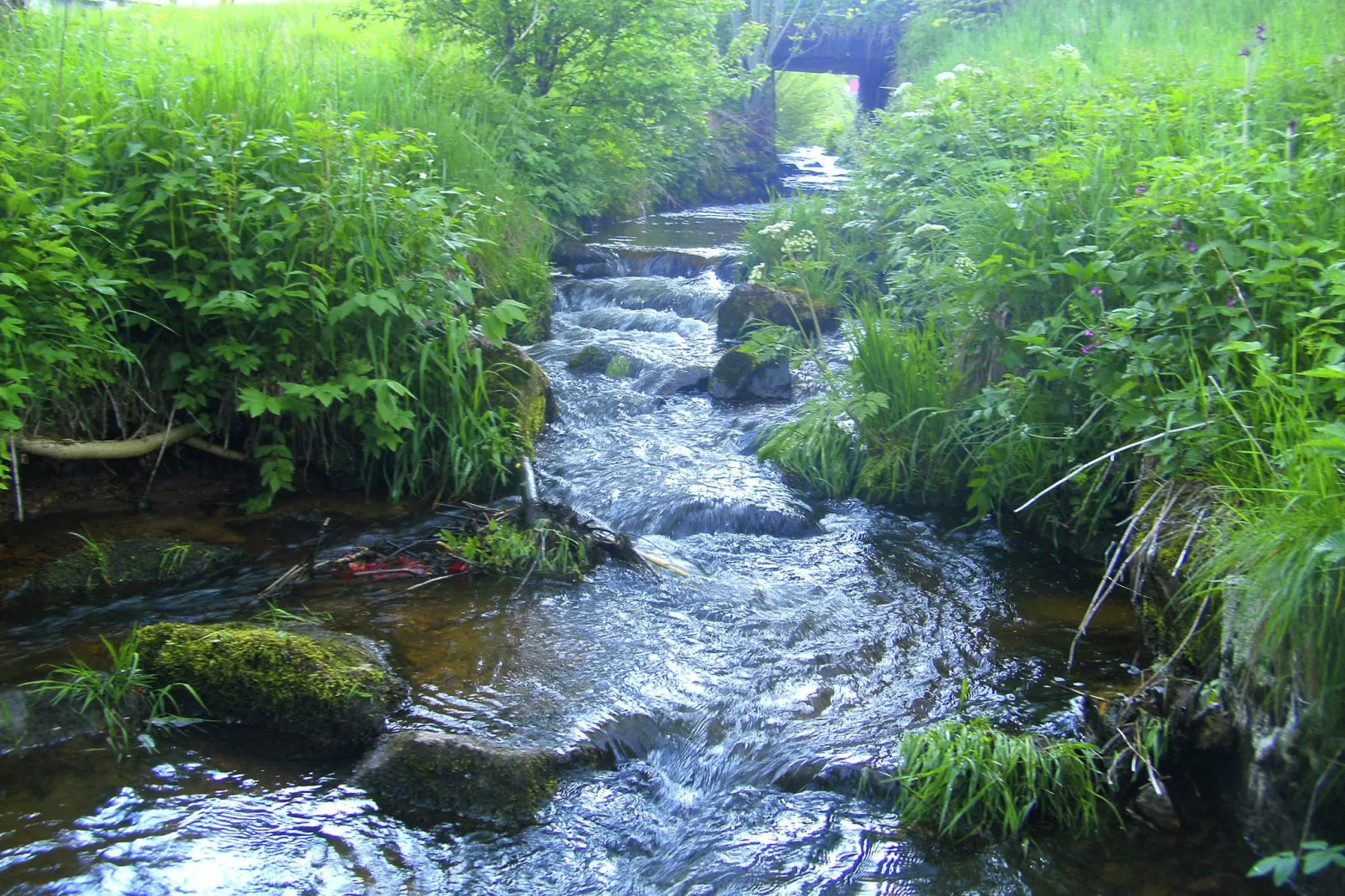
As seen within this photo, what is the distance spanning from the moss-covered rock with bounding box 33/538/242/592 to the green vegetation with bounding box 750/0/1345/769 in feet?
11.1

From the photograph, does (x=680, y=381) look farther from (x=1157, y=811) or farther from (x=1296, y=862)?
(x=1296, y=862)

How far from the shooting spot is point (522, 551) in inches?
189

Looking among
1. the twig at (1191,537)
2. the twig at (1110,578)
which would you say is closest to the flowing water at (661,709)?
the twig at (1110,578)

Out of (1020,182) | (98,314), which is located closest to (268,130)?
(98,314)

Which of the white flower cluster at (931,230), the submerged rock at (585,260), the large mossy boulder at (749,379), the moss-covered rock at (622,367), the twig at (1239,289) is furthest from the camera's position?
the submerged rock at (585,260)

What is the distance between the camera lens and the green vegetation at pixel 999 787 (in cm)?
297

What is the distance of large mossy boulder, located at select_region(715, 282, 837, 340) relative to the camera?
826 centimetres

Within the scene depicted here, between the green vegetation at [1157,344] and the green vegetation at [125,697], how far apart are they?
342 centimetres

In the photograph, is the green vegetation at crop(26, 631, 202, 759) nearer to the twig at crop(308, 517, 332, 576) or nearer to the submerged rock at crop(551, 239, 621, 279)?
the twig at crop(308, 517, 332, 576)

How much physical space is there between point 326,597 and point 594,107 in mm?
8761

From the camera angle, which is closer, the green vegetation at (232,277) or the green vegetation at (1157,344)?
the green vegetation at (1157,344)

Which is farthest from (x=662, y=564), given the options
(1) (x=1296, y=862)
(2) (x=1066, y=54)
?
(2) (x=1066, y=54)

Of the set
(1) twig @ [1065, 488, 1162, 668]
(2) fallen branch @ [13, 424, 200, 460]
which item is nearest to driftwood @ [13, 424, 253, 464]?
Answer: (2) fallen branch @ [13, 424, 200, 460]

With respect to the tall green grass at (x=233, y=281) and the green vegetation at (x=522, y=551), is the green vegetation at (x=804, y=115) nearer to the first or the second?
the tall green grass at (x=233, y=281)
